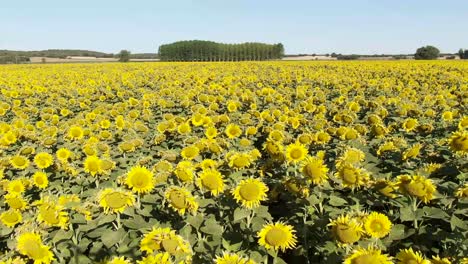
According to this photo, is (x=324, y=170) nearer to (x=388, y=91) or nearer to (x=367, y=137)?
(x=367, y=137)

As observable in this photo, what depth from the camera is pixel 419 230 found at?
10.7 feet

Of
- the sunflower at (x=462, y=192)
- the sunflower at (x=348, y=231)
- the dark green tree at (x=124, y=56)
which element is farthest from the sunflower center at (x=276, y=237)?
the dark green tree at (x=124, y=56)

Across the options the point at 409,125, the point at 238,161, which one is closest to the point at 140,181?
the point at 238,161

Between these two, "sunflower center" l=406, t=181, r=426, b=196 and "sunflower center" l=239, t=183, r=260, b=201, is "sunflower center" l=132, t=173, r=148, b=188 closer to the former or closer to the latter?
"sunflower center" l=239, t=183, r=260, b=201

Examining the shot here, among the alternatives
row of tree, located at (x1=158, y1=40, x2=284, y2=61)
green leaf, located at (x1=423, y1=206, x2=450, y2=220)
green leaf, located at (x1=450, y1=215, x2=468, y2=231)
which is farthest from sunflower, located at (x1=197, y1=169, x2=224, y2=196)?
row of tree, located at (x1=158, y1=40, x2=284, y2=61)

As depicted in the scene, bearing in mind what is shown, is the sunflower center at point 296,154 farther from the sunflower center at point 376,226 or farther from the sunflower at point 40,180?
the sunflower at point 40,180

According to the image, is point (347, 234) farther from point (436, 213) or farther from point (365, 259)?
point (436, 213)

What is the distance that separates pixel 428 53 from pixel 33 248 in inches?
2054

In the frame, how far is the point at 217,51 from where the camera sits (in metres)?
74.1

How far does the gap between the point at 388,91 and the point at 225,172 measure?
9.39 m

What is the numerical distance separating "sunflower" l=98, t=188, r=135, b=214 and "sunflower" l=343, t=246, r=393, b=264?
1699mm

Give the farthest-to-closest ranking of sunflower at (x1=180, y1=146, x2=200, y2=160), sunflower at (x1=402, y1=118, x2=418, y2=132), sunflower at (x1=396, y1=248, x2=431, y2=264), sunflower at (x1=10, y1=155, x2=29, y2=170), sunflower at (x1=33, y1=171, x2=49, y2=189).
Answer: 1. sunflower at (x1=402, y1=118, x2=418, y2=132)
2. sunflower at (x1=10, y1=155, x2=29, y2=170)
3. sunflower at (x1=33, y1=171, x2=49, y2=189)
4. sunflower at (x1=180, y1=146, x2=200, y2=160)
5. sunflower at (x1=396, y1=248, x2=431, y2=264)

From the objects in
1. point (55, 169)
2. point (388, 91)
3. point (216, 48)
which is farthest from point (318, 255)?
point (216, 48)

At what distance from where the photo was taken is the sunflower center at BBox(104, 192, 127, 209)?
3.07 m
